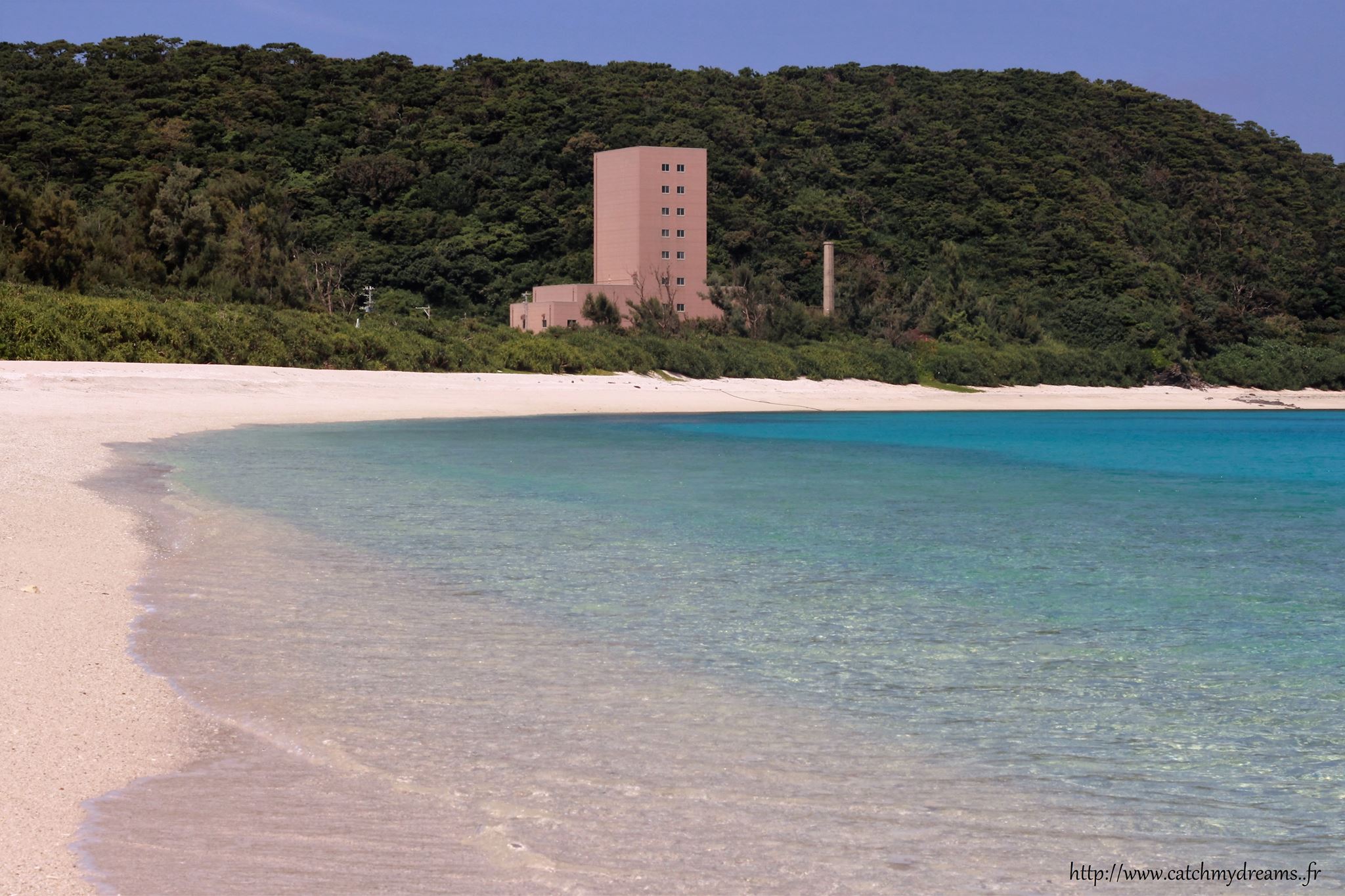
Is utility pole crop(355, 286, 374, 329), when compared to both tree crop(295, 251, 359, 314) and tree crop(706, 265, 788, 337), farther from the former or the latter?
tree crop(706, 265, 788, 337)

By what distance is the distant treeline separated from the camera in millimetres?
29422

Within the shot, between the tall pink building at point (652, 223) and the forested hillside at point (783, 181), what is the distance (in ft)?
6.10

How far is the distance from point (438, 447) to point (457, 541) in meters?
9.53

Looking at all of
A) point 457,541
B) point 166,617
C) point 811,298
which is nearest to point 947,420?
point 457,541

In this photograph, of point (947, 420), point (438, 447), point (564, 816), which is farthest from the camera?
point (947, 420)

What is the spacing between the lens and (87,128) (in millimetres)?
69625

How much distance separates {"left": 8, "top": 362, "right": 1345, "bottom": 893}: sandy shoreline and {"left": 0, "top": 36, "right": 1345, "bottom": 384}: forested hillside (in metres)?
24.0

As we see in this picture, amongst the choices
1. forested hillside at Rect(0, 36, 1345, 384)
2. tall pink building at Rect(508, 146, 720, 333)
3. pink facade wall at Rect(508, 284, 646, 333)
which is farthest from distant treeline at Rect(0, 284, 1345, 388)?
tall pink building at Rect(508, 146, 720, 333)

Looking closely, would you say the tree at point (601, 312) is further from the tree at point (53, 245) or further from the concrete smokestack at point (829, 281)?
the tree at point (53, 245)

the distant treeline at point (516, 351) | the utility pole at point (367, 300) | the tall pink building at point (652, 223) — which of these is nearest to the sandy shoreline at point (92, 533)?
the distant treeline at point (516, 351)

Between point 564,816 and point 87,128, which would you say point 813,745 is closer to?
point 564,816

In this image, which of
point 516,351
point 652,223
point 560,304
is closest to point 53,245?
point 516,351

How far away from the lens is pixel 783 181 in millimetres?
81125

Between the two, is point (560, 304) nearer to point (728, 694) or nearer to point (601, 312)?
point (601, 312)
